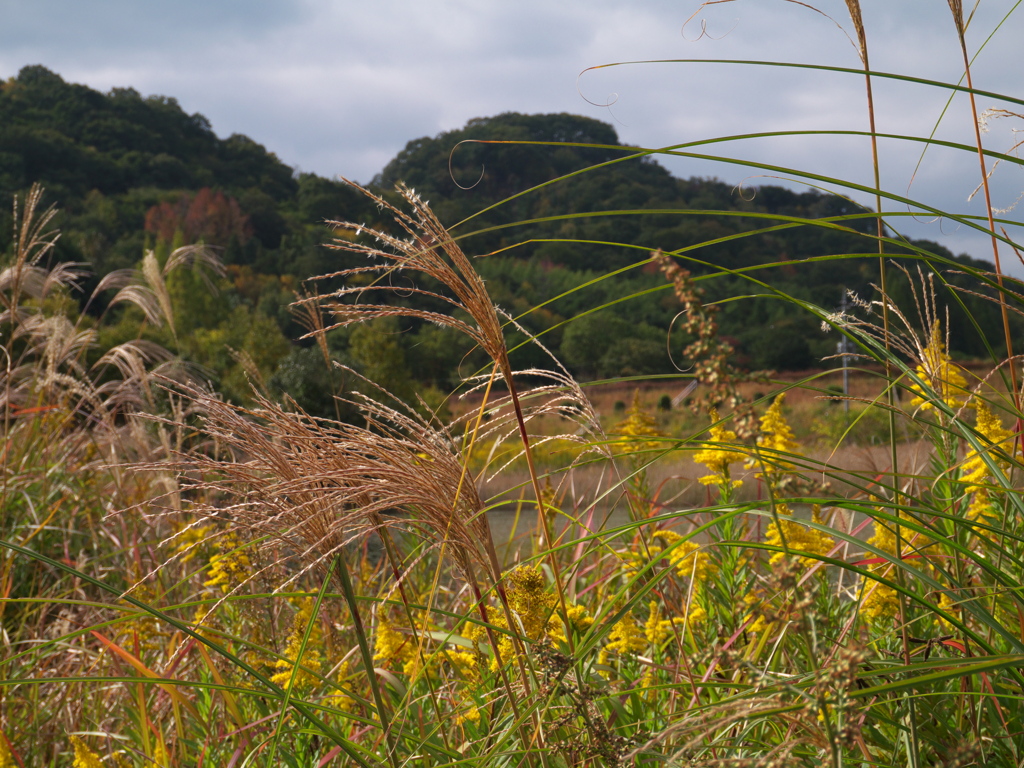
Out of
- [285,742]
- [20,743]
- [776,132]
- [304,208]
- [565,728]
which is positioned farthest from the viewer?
[304,208]

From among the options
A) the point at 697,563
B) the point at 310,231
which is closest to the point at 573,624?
the point at 697,563

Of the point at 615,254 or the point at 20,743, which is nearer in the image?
the point at 20,743

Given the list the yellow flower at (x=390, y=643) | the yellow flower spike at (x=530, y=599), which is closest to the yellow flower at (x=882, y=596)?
the yellow flower spike at (x=530, y=599)

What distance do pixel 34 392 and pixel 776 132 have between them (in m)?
5.38

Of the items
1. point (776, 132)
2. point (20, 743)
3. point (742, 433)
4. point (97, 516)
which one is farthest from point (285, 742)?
point (97, 516)

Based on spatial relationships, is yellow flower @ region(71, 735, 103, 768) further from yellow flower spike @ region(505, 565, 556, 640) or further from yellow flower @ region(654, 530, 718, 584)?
yellow flower @ region(654, 530, 718, 584)

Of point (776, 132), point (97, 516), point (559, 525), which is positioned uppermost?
point (776, 132)

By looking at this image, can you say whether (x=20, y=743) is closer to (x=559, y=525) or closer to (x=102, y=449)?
(x=102, y=449)

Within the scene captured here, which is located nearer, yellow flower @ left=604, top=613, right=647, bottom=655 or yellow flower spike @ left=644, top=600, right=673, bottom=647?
yellow flower @ left=604, top=613, right=647, bottom=655

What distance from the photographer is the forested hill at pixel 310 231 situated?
25.1 metres

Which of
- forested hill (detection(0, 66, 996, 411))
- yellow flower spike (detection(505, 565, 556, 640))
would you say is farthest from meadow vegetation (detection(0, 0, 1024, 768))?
forested hill (detection(0, 66, 996, 411))

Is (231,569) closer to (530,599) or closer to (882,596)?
(530,599)

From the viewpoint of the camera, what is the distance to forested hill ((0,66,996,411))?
987 inches

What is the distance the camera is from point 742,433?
0.64 metres
